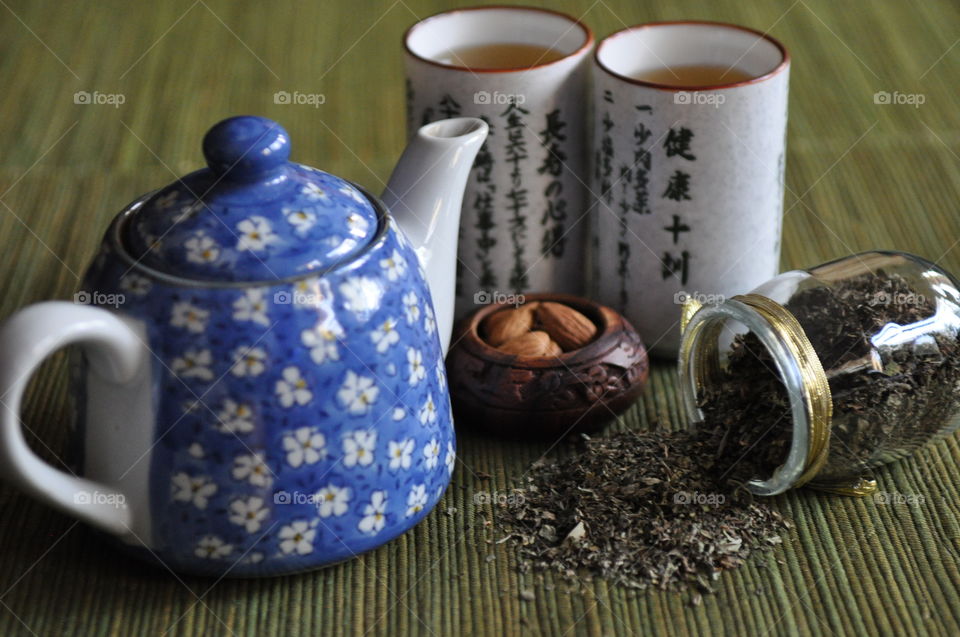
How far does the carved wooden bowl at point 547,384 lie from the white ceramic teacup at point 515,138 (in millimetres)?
127

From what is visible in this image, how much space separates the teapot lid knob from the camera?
0.72 m

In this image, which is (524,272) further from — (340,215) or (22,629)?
(22,629)

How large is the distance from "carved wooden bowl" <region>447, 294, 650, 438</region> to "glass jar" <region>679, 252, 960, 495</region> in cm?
8

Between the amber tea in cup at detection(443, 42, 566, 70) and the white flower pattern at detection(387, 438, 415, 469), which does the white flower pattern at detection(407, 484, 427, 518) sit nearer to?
the white flower pattern at detection(387, 438, 415, 469)

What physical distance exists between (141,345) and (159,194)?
12 cm

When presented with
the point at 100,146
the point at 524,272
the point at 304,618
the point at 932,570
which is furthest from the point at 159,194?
the point at 100,146

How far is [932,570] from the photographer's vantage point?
2.63 ft

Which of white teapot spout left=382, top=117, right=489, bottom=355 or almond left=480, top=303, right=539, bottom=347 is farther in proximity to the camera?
almond left=480, top=303, right=539, bottom=347

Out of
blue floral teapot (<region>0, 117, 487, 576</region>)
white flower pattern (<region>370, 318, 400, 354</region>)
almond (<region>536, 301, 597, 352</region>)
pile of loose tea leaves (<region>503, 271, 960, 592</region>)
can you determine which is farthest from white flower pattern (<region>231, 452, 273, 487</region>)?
almond (<region>536, 301, 597, 352</region>)

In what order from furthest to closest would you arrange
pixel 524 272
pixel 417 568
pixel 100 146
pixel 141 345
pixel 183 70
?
pixel 183 70, pixel 100 146, pixel 524 272, pixel 417 568, pixel 141 345

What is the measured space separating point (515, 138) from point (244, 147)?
0.38 m

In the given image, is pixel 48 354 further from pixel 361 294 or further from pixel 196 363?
pixel 361 294

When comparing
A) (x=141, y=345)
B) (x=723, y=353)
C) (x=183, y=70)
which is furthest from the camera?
(x=183, y=70)

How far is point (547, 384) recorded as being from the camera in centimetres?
92
